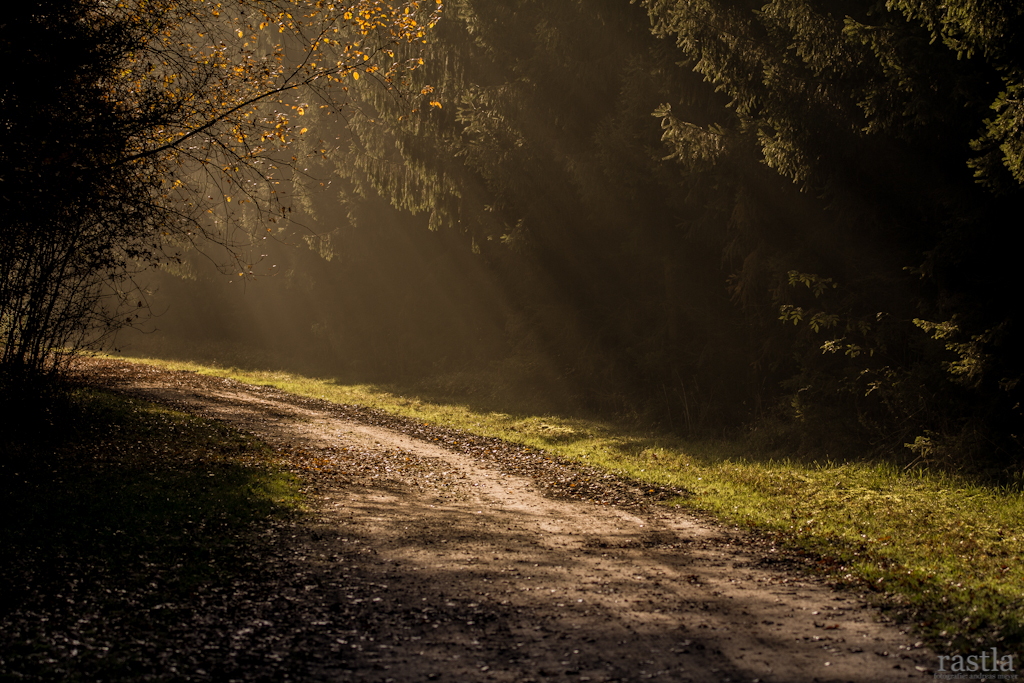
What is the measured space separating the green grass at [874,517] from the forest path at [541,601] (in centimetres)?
46

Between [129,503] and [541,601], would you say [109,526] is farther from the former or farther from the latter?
[541,601]

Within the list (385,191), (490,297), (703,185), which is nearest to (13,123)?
(703,185)

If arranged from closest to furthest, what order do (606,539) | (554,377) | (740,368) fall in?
(606,539) → (740,368) → (554,377)

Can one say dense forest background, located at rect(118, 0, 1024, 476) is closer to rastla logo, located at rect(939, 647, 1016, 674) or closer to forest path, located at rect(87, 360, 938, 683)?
forest path, located at rect(87, 360, 938, 683)

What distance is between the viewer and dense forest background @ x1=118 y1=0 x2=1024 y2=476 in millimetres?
8734

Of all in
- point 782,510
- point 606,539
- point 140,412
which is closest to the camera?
A: point 606,539

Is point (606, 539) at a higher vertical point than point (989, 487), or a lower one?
lower

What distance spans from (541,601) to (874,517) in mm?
4512

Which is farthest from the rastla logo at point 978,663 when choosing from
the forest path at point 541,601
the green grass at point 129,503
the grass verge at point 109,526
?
the green grass at point 129,503

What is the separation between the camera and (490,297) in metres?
22.5

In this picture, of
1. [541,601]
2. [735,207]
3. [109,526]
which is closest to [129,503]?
[109,526]

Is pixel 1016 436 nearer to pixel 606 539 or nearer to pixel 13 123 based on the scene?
pixel 606 539

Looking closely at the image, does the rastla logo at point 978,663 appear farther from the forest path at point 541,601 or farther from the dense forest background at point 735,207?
the dense forest background at point 735,207

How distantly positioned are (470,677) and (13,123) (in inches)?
294
